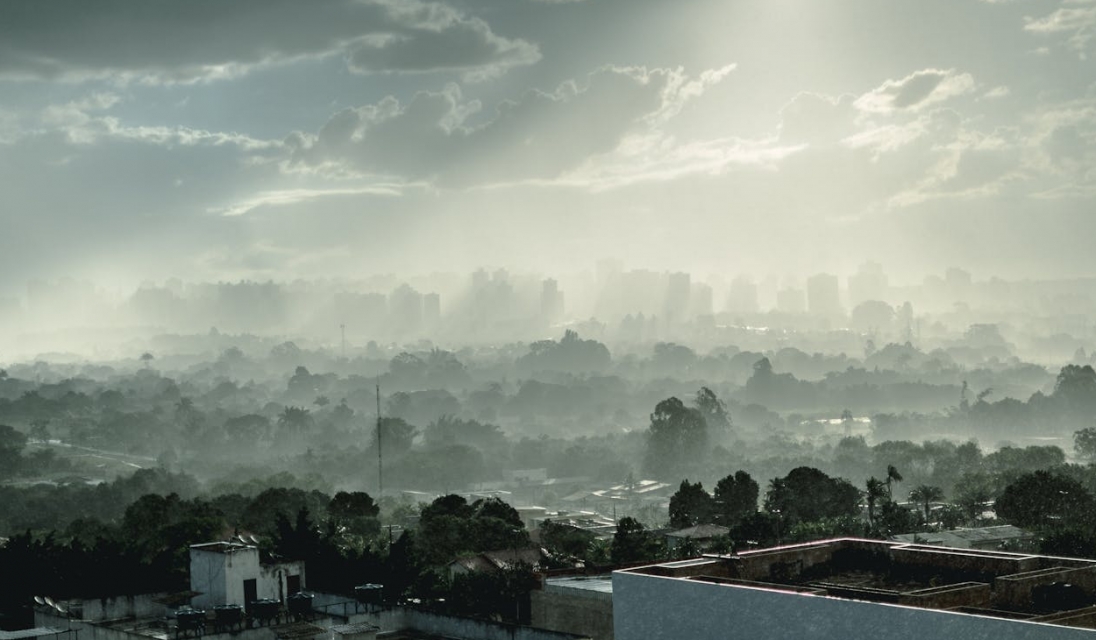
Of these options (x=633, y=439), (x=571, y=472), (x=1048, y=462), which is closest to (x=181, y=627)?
(x=1048, y=462)

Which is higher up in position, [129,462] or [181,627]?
[129,462]

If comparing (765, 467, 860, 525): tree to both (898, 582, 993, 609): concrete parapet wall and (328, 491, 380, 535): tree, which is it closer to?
(328, 491, 380, 535): tree

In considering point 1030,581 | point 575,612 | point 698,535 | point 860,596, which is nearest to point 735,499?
point 698,535

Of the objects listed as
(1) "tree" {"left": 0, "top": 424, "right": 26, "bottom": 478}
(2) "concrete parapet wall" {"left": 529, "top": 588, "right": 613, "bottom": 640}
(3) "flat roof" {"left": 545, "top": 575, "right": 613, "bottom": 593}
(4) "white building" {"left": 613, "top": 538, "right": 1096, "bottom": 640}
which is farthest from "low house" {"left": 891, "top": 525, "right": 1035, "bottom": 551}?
(1) "tree" {"left": 0, "top": 424, "right": 26, "bottom": 478}

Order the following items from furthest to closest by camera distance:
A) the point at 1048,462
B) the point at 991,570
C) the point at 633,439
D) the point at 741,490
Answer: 1. the point at 633,439
2. the point at 1048,462
3. the point at 741,490
4. the point at 991,570

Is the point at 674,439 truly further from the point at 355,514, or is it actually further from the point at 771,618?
the point at 771,618

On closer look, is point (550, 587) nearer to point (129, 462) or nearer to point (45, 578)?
point (45, 578)

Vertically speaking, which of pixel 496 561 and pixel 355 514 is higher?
pixel 355 514
